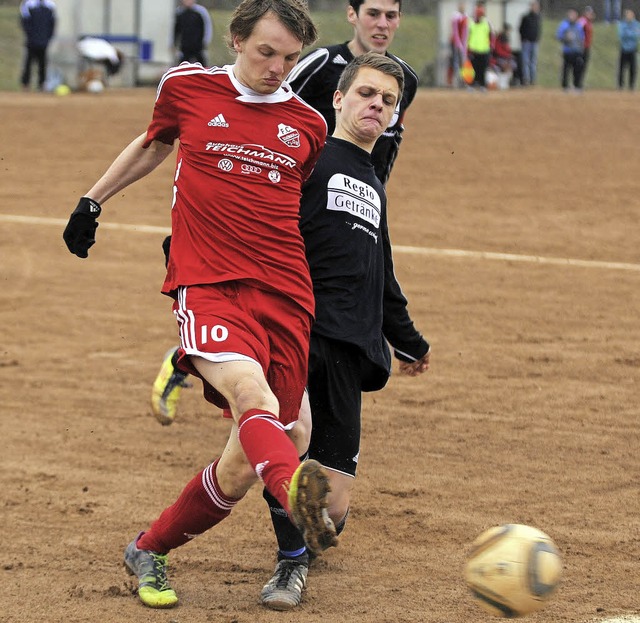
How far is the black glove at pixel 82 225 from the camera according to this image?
179 inches

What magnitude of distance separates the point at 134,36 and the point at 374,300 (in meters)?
25.8

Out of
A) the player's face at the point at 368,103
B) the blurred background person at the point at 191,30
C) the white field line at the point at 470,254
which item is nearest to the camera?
the player's face at the point at 368,103

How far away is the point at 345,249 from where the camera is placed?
183 inches

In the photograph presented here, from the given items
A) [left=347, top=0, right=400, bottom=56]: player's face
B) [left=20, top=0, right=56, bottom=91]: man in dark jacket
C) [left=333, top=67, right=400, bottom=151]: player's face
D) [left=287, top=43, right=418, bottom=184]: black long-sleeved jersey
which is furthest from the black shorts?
[left=20, top=0, right=56, bottom=91]: man in dark jacket

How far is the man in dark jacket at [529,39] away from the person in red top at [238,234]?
31774 millimetres

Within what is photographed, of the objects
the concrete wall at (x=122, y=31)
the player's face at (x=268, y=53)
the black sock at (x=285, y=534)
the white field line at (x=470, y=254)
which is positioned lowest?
the concrete wall at (x=122, y=31)

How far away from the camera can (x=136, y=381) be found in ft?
25.6

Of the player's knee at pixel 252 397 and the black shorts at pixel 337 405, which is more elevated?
the player's knee at pixel 252 397

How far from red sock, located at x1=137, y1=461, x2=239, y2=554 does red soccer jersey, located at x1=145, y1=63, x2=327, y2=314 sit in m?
0.69

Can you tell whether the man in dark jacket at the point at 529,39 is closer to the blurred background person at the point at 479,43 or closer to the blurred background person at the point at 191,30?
the blurred background person at the point at 479,43

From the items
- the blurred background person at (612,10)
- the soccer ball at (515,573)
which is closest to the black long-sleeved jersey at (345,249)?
the soccer ball at (515,573)

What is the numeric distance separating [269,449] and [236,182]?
102cm

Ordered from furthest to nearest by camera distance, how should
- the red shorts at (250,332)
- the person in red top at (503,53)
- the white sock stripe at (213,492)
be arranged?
the person in red top at (503,53), the white sock stripe at (213,492), the red shorts at (250,332)

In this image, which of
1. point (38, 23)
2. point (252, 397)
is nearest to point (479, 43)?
point (38, 23)
